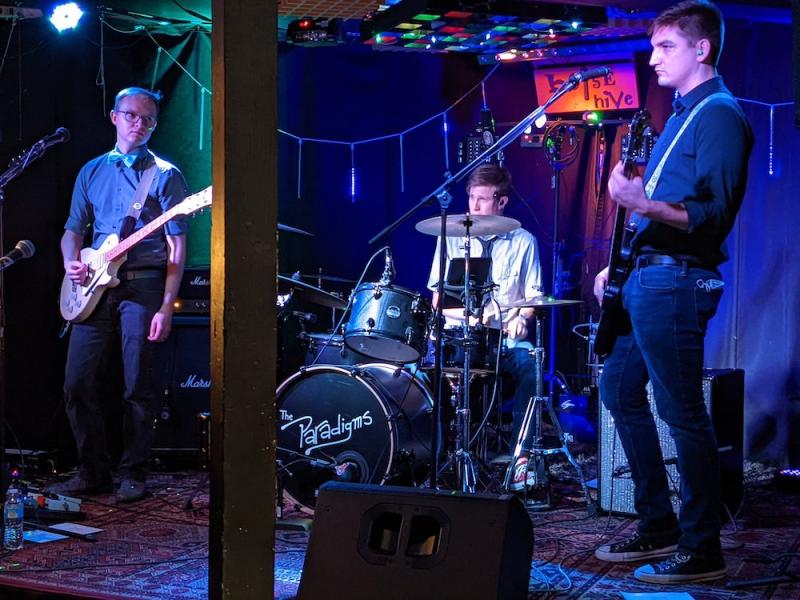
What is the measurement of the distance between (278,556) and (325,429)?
1.03 meters

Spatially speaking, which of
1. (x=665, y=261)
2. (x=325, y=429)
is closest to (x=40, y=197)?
(x=325, y=429)

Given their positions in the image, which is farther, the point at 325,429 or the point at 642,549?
the point at 325,429

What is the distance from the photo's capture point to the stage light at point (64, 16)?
6441 millimetres

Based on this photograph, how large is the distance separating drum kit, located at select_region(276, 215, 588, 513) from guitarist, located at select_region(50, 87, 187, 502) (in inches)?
33.1

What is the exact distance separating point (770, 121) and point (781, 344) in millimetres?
1578

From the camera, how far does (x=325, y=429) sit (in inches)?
210

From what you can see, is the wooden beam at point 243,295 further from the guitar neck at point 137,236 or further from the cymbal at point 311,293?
the guitar neck at point 137,236

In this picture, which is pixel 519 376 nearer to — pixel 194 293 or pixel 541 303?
pixel 541 303

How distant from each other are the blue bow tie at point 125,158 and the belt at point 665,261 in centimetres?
322

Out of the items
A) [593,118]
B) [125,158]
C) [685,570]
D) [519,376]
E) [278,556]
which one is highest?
[593,118]

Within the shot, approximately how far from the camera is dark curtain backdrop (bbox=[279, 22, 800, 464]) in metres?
6.96

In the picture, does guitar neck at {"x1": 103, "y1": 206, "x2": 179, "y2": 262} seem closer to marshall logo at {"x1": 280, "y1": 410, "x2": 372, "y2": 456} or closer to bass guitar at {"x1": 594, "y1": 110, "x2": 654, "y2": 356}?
marshall logo at {"x1": 280, "y1": 410, "x2": 372, "y2": 456}

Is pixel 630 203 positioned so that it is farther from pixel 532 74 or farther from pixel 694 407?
pixel 532 74

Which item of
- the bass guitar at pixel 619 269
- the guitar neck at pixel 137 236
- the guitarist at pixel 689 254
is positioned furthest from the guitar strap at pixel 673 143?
the guitar neck at pixel 137 236
